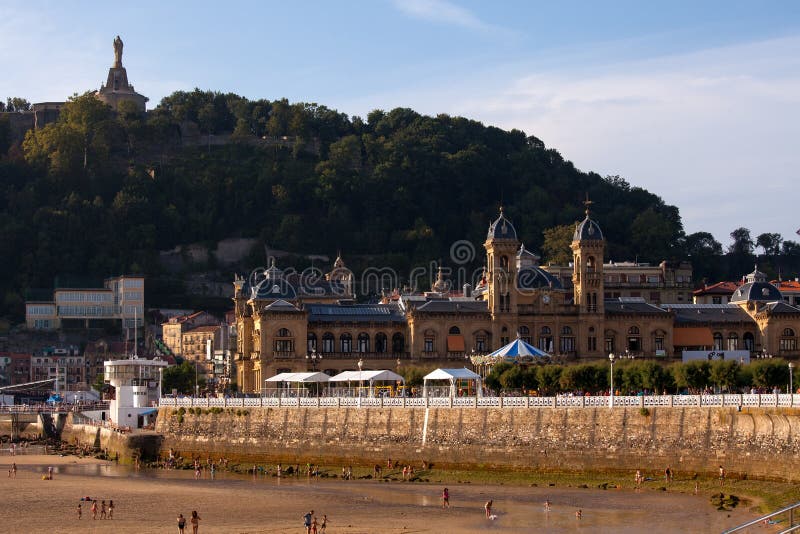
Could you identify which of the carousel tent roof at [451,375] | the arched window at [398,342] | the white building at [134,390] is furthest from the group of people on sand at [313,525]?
the arched window at [398,342]

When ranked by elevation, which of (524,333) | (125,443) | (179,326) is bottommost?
(125,443)

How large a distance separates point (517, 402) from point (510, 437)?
6.27ft

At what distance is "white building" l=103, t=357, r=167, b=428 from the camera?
102875 mm

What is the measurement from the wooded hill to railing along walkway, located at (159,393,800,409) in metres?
68.9

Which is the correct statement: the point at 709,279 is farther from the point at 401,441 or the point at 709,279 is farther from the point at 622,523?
the point at 622,523

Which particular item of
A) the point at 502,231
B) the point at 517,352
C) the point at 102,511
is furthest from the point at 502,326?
the point at 102,511

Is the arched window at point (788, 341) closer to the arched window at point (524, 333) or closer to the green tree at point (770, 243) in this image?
the arched window at point (524, 333)

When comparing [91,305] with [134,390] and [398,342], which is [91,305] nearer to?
[134,390]

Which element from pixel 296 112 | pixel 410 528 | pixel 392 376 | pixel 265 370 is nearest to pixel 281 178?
pixel 296 112

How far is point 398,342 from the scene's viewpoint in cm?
10975

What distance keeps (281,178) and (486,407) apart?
104 metres

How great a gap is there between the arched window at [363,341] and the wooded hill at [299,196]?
4827 centimetres

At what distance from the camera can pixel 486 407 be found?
247 feet

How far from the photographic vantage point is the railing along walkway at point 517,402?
209 feet
